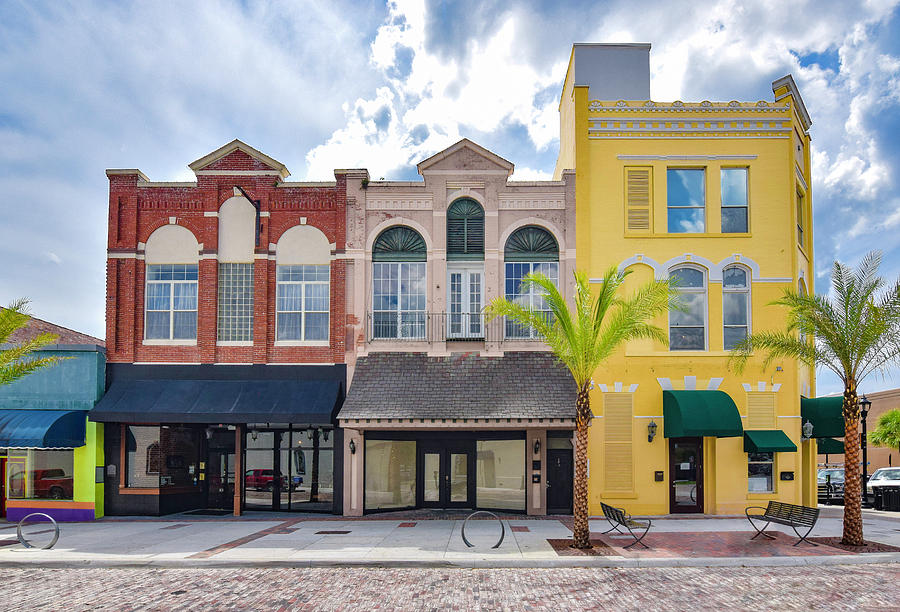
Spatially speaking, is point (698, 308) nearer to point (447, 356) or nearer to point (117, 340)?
point (447, 356)

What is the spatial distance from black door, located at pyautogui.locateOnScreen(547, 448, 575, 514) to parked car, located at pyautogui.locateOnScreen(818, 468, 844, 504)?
12071mm

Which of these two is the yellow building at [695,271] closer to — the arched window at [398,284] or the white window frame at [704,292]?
the white window frame at [704,292]

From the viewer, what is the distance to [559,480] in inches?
782

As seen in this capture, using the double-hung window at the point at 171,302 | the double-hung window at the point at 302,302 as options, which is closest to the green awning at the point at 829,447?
the double-hung window at the point at 302,302

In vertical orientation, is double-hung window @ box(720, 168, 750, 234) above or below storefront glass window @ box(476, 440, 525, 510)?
above

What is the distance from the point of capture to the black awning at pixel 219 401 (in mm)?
18747

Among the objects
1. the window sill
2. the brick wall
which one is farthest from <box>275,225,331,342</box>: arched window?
the window sill

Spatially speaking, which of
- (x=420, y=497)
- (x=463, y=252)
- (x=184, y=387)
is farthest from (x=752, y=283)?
(x=184, y=387)

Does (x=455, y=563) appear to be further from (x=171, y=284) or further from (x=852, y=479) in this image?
(x=171, y=284)

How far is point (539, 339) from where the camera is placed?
20.0 metres

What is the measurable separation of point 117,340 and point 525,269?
1233cm

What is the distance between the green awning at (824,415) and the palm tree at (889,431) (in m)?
14.6

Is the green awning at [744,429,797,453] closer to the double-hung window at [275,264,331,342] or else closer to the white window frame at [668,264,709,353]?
the white window frame at [668,264,709,353]

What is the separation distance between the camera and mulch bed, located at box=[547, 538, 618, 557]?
14.0m
